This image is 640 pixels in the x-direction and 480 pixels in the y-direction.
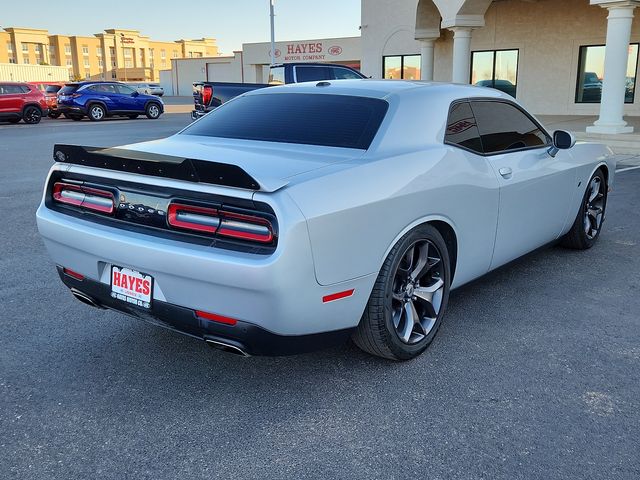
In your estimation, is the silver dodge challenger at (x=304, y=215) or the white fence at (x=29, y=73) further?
the white fence at (x=29, y=73)

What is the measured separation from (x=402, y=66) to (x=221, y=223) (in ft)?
83.0

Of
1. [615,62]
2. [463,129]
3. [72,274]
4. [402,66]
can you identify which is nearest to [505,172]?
[463,129]

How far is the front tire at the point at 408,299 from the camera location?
323 cm

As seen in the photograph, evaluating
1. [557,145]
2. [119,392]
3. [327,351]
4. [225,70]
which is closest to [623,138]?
[557,145]

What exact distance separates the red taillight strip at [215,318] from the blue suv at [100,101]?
25.6 meters

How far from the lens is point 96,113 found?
1051 inches

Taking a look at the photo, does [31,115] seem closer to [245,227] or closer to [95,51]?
[245,227]

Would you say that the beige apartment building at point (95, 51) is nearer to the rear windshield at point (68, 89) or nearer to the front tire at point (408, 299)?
the rear windshield at point (68, 89)

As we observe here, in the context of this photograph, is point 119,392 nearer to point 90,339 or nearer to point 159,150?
point 90,339

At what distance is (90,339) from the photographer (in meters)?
3.90

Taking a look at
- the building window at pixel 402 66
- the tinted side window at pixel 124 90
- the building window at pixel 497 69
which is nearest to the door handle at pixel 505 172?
the building window at pixel 497 69

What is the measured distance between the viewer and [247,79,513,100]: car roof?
3.96 m

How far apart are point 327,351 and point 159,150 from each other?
153 cm

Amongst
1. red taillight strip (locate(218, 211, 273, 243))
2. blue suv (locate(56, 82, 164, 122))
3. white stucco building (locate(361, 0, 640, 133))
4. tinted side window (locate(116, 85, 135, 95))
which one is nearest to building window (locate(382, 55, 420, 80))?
white stucco building (locate(361, 0, 640, 133))
